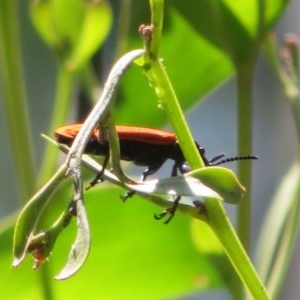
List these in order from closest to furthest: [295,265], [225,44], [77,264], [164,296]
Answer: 1. [77,264]
2. [225,44]
3. [164,296]
4. [295,265]

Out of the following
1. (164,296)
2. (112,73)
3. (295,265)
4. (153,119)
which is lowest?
(295,265)

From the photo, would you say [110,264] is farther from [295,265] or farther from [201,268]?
[295,265]

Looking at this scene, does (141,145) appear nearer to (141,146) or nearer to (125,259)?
(141,146)

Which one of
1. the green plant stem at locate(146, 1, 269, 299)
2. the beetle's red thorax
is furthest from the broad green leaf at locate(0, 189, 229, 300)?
the green plant stem at locate(146, 1, 269, 299)

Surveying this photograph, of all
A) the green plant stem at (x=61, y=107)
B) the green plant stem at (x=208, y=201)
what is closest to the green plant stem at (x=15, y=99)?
the green plant stem at (x=61, y=107)

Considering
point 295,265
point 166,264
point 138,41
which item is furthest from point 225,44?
point 295,265

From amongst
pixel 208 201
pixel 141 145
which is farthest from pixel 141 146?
pixel 208 201

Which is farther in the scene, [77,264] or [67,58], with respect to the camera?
[67,58]

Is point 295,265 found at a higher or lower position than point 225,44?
lower
